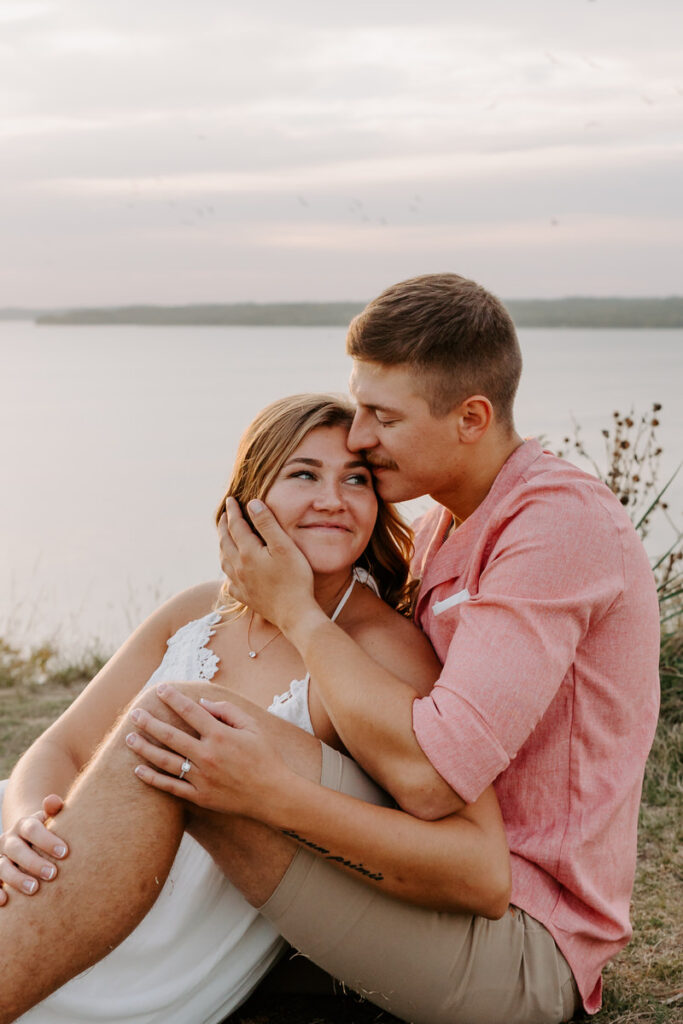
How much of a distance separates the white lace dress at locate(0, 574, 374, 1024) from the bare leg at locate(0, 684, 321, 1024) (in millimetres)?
260

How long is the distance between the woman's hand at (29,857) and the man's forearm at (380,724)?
0.60 meters

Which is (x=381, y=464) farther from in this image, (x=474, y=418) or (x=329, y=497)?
(x=474, y=418)

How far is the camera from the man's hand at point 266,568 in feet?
8.46

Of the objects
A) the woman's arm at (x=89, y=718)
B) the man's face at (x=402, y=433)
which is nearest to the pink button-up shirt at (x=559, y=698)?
the man's face at (x=402, y=433)

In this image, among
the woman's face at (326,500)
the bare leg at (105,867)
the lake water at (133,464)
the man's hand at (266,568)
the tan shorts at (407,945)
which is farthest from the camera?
the lake water at (133,464)

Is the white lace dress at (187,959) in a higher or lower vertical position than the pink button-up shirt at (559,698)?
lower

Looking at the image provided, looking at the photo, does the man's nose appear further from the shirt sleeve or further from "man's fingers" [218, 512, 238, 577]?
the shirt sleeve

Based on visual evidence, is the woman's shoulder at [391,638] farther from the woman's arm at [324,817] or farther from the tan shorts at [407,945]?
the woman's arm at [324,817]

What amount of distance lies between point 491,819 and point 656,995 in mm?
954

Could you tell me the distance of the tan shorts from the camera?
2.35 meters

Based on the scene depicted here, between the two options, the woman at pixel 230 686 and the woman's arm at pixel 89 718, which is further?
the woman's arm at pixel 89 718

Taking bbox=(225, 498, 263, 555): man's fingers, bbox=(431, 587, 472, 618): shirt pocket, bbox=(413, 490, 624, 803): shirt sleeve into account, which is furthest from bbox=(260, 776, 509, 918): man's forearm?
bbox=(225, 498, 263, 555): man's fingers

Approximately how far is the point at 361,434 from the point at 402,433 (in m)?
0.11

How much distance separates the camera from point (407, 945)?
2.37 m
